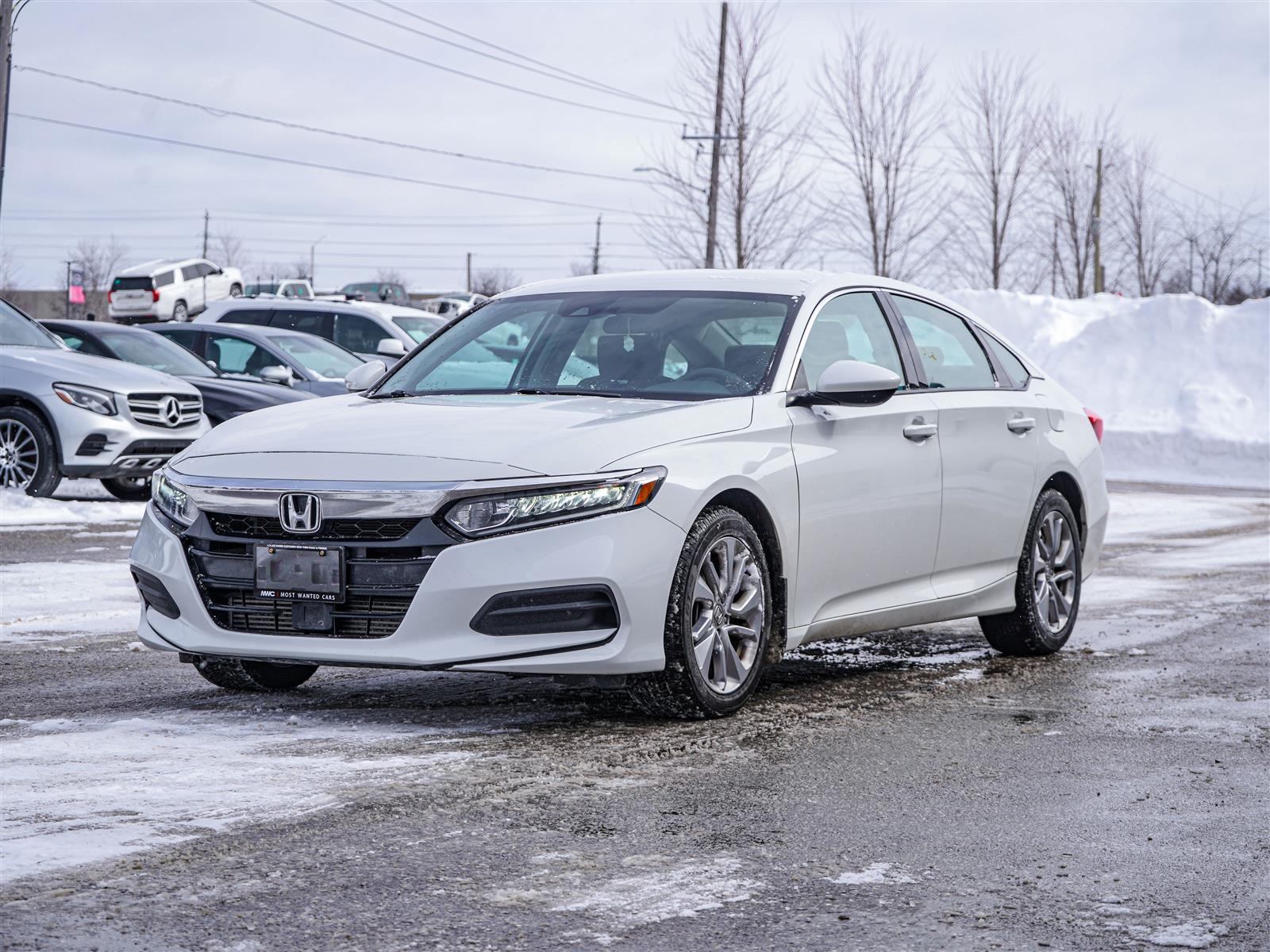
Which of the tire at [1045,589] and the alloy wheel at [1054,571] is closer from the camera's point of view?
the tire at [1045,589]

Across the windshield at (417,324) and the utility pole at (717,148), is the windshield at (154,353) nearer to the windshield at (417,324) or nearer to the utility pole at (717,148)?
the windshield at (417,324)

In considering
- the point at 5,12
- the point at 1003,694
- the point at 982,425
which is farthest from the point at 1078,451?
the point at 5,12

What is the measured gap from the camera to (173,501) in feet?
19.2

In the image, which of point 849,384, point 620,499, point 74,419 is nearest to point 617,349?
point 849,384

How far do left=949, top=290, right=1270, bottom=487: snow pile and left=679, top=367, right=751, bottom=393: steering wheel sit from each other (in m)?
20.0

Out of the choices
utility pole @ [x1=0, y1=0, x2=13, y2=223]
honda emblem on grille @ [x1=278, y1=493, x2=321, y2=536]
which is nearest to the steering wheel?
honda emblem on grille @ [x1=278, y1=493, x2=321, y2=536]

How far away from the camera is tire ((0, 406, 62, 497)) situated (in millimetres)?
14414

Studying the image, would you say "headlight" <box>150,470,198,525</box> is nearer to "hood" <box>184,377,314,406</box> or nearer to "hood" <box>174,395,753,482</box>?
"hood" <box>174,395,753,482</box>

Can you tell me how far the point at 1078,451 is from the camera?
8336 mm

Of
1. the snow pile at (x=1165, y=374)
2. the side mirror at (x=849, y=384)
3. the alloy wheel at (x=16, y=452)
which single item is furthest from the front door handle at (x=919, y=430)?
the snow pile at (x=1165, y=374)

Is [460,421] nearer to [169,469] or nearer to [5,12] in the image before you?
[169,469]

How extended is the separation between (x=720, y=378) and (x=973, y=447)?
149cm

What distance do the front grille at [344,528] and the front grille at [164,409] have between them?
31.4 feet

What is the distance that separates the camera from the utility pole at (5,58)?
23.2m
